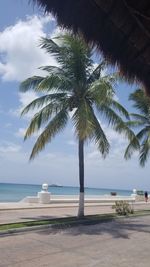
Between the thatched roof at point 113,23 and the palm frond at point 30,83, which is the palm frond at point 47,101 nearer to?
the palm frond at point 30,83

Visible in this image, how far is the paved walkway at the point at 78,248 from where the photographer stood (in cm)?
971

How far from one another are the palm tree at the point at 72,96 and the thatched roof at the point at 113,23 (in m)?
12.8

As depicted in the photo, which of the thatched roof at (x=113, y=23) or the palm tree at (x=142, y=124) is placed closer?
the thatched roof at (x=113, y=23)

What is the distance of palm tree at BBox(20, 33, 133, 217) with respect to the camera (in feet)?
61.4

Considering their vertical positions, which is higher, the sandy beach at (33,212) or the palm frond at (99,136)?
the palm frond at (99,136)

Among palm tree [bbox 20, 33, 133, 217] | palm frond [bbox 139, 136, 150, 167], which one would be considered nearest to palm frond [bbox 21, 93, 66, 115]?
palm tree [bbox 20, 33, 133, 217]

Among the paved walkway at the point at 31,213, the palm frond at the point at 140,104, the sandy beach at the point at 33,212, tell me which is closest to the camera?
the paved walkway at the point at 31,213

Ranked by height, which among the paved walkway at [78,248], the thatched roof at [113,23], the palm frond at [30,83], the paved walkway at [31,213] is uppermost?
the palm frond at [30,83]

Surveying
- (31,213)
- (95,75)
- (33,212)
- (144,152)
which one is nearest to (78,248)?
(31,213)

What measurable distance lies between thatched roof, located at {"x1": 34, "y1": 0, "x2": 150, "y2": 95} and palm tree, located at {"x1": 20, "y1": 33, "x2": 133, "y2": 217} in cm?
1276

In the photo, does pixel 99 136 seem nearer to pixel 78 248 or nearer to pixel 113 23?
pixel 78 248

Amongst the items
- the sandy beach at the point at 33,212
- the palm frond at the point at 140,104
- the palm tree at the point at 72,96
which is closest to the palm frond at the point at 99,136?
the palm tree at the point at 72,96

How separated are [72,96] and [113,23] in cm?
1480

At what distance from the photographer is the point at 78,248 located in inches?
451
